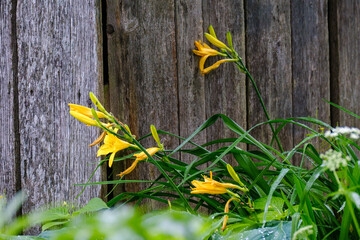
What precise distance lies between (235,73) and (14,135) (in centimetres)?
100

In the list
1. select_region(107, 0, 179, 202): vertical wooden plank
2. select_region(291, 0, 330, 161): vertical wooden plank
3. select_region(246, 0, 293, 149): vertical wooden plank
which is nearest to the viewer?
select_region(107, 0, 179, 202): vertical wooden plank

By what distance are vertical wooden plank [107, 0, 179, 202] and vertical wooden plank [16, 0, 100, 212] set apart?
16 centimetres

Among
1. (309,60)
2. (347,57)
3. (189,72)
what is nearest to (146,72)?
(189,72)

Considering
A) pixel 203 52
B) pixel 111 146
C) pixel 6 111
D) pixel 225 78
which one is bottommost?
pixel 111 146

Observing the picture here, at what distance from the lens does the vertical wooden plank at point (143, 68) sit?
1.64 m

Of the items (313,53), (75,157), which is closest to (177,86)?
(75,157)

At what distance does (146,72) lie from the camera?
168 cm

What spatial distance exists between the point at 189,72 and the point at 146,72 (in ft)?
0.66

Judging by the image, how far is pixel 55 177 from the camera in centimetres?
142

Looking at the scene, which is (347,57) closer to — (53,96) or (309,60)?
(309,60)

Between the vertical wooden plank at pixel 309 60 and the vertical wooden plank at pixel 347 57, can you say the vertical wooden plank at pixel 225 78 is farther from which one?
the vertical wooden plank at pixel 347 57

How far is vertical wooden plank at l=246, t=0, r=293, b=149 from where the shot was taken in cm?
195

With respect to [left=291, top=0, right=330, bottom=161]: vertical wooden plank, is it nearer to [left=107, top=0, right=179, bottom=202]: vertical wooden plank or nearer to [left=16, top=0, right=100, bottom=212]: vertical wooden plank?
[left=107, top=0, right=179, bottom=202]: vertical wooden plank

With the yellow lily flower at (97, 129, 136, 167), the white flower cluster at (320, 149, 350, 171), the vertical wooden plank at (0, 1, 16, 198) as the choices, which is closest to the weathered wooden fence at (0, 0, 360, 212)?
the vertical wooden plank at (0, 1, 16, 198)
